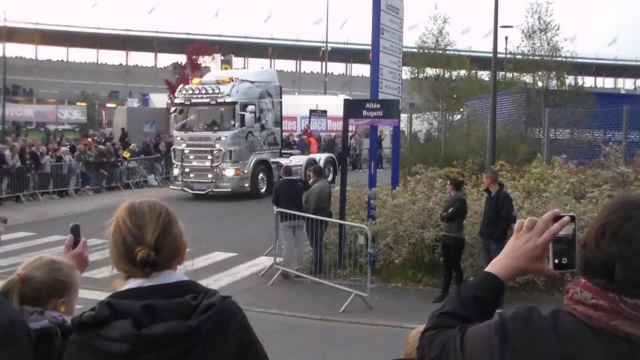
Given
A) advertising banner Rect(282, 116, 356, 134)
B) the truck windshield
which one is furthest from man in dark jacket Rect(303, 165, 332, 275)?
advertising banner Rect(282, 116, 356, 134)

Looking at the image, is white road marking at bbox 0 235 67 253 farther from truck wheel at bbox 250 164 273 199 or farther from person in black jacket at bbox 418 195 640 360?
person in black jacket at bbox 418 195 640 360

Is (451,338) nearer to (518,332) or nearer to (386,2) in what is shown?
(518,332)

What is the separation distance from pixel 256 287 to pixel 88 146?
14.3 metres

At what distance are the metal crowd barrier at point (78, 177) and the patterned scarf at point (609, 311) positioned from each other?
21501 millimetres

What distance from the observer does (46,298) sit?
133 inches

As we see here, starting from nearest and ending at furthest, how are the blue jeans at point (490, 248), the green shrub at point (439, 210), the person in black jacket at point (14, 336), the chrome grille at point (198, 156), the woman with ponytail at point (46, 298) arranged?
the person in black jacket at point (14, 336) < the woman with ponytail at point (46, 298) < the blue jeans at point (490, 248) < the green shrub at point (439, 210) < the chrome grille at point (198, 156)

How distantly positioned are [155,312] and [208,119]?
21.4 m

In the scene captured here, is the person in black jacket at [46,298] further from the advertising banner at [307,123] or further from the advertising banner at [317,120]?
the advertising banner at [307,123]

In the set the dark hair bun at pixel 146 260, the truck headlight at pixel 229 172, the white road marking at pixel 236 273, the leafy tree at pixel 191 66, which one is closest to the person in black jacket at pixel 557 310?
the dark hair bun at pixel 146 260

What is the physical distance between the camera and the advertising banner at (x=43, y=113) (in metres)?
40.6

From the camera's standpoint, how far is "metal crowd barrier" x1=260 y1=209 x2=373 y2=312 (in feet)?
42.1

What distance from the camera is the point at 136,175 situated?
27484 mm

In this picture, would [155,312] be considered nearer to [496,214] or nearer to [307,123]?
[496,214]

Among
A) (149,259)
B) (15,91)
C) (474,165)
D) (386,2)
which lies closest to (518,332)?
(149,259)
